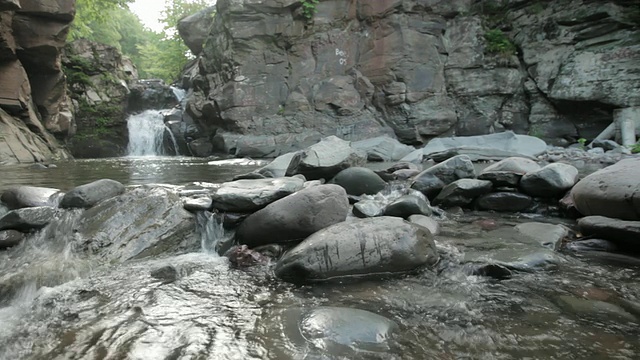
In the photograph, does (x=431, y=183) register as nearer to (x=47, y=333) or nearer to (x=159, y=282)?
(x=159, y=282)

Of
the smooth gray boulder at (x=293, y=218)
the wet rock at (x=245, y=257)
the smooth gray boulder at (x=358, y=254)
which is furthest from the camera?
the smooth gray boulder at (x=293, y=218)

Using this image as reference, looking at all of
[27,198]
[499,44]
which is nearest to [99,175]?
[27,198]

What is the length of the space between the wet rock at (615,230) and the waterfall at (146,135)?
50.2ft

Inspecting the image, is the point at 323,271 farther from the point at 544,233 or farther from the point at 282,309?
the point at 544,233

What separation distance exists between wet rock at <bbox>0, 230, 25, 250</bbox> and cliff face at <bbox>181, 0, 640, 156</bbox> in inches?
386

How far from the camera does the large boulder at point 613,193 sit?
3035mm

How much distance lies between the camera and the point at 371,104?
14180mm

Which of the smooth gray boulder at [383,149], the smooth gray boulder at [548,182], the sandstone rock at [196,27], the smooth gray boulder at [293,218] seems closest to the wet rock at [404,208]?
A: the smooth gray boulder at [293,218]

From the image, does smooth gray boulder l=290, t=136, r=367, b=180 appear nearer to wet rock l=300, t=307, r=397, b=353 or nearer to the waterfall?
wet rock l=300, t=307, r=397, b=353

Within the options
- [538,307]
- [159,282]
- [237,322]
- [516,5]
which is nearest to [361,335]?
[237,322]

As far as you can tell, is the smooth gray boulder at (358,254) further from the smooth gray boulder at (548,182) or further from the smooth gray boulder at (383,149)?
the smooth gray boulder at (383,149)

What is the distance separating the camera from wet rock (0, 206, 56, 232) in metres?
3.28

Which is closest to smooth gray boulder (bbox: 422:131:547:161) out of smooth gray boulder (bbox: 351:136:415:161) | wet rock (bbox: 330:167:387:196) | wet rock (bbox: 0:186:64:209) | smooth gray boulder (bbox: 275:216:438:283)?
smooth gray boulder (bbox: 351:136:415:161)

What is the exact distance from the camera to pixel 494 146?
35.3 ft
